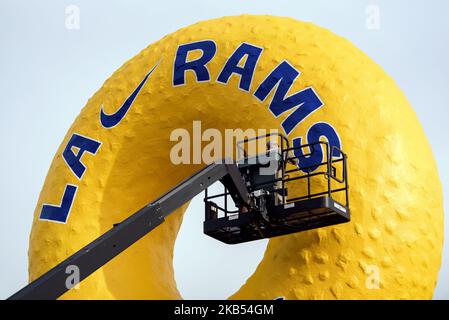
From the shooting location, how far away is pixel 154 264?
48.0 ft

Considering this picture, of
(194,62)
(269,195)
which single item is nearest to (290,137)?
(269,195)

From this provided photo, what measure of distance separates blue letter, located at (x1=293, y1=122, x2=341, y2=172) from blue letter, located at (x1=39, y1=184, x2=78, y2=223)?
4.45m

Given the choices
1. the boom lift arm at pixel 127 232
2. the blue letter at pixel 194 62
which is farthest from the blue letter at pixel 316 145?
the blue letter at pixel 194 62

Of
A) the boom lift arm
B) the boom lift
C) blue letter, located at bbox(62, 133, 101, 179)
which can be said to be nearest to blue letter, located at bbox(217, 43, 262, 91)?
the boom lift

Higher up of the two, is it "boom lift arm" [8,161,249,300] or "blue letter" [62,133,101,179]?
"blue letter" [62,133,101,179]

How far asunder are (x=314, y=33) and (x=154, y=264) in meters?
5.19

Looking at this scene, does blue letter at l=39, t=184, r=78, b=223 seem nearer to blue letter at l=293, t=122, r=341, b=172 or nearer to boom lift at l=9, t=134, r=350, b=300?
boom lift at l=9, t=134, r=350, b=300

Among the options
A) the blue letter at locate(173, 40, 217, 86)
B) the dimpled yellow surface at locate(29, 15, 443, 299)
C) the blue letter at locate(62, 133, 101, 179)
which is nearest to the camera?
the dimpled yellow surface at locate(29, 15, 443, 299)

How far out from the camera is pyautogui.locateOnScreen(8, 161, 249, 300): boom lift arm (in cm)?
913

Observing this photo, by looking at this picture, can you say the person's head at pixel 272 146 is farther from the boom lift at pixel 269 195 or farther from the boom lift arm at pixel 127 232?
the boom lift arm at pixel 127 232

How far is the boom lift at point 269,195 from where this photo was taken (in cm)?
1094

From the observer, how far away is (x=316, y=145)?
1219 centimetres

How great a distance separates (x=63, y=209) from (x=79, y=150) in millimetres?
1171
